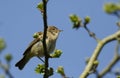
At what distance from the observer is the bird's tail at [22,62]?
24.8 feet

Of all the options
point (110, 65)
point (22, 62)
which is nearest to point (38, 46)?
point (22, 62)

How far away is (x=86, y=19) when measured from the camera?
15.4 feet

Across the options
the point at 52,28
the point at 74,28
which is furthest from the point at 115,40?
the point at 52,28

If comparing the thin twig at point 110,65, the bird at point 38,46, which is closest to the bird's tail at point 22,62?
the bird at point 38,46

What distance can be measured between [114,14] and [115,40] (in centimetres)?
38

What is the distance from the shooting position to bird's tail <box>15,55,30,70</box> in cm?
756

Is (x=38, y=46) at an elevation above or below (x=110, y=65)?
above

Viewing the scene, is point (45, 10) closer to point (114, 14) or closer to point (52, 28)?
point (114, 14)

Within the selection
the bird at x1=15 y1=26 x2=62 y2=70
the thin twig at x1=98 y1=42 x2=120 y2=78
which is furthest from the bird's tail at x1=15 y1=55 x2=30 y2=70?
the thin twig at x1=98 y1=42 x2=120 y2=78

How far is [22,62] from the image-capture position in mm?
8055

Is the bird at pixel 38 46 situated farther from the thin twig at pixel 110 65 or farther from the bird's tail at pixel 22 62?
the thin twig at pixel 110 65

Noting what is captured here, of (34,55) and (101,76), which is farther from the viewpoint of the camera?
(34,55)

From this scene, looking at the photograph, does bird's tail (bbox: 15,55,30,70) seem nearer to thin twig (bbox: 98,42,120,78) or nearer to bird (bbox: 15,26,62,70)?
bird (bbox: 15,26,62,70)

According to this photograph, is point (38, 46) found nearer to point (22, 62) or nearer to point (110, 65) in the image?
point (22, 62)
